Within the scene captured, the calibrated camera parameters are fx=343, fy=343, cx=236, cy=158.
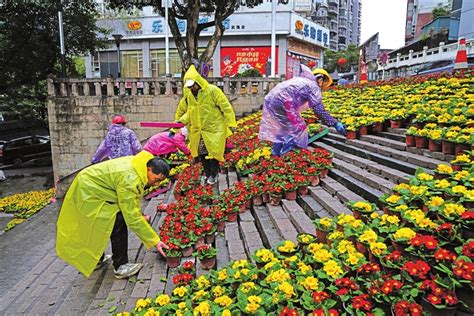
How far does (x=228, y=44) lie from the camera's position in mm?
24844

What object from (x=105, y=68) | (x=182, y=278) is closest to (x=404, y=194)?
(x=182, y=278)

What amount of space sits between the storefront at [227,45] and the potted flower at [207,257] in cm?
2147

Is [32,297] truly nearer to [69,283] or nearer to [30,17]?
[69,283]

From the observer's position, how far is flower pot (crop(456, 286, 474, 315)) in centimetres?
190

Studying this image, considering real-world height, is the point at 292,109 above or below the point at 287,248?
above

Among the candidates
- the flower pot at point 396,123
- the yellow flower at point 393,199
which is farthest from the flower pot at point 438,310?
the flower pot at point 396,123

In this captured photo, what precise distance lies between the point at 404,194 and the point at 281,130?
2.65m

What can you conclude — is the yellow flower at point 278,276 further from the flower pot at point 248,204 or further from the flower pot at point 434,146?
the flower pot at point 434,146

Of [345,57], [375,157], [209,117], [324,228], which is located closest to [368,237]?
[324,228]

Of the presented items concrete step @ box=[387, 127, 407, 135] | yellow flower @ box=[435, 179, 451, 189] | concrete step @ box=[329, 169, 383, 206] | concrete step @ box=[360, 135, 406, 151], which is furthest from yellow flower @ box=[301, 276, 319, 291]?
concrete step @ box=[387, 127, 407, 135]

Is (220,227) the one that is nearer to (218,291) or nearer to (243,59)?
(218,291)

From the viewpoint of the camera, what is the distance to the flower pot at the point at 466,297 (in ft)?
6.24

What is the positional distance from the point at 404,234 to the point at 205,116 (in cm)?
344

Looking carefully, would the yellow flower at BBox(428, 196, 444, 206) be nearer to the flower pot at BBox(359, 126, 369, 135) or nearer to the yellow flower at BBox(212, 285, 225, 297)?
the yellow flower at BBox(212, 285, 225, 297)
